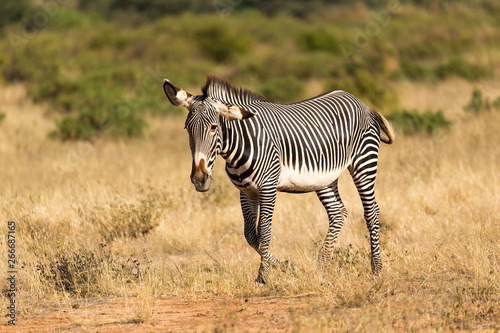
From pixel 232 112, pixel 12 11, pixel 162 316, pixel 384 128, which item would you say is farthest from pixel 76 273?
pixel 12 11

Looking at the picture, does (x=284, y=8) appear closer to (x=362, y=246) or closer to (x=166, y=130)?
(x=166, y=130)

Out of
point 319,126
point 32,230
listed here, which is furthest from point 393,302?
point 32,230

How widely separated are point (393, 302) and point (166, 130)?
11.2 m

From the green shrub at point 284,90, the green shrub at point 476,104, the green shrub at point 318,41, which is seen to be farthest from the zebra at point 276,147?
the green shrub at point 318,41

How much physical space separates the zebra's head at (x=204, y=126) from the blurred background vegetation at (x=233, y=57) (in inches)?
350

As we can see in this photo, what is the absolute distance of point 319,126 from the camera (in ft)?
22.2

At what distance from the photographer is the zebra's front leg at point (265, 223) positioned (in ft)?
19.8

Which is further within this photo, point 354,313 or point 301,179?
point 301,179

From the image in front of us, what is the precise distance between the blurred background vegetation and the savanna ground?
0.46 ft

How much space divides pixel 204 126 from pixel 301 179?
1.40m

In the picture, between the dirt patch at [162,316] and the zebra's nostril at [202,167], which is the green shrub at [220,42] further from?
the zebra's nostril at [202,167]

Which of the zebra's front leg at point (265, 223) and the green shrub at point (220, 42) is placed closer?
the zebra's front leg at point (265, 223)

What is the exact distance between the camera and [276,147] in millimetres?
6203

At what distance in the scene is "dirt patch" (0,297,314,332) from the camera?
504 centimetres
